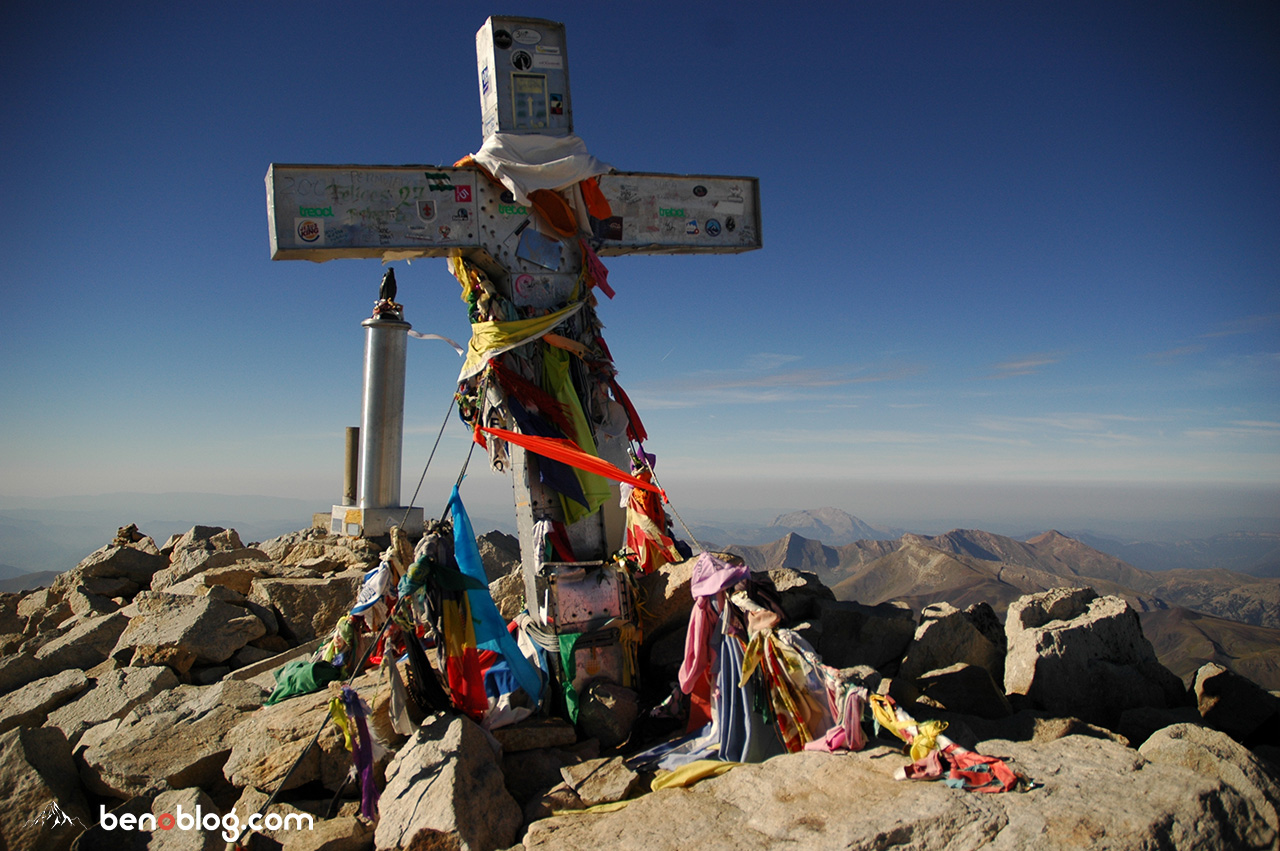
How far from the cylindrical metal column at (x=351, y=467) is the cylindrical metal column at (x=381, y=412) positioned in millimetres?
446

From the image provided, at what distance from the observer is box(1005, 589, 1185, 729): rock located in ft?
14.1

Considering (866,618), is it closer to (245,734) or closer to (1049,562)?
(245,734)

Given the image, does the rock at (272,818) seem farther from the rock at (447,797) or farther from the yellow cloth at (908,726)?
the yellow cloth at (908,726)

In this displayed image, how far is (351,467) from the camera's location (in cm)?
995

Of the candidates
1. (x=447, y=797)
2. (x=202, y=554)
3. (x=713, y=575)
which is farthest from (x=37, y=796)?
(x=202, y=554)

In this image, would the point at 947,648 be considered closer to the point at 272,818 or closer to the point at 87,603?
the point at 272,818

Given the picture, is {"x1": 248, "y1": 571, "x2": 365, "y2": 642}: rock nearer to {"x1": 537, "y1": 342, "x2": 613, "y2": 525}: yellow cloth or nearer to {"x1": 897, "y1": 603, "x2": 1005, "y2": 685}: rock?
{"x1": 537, "y1": 342, "x2": 613, "y2": 525}: yellow cloth

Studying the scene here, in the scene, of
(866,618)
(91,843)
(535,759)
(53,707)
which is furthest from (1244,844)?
(53,707)

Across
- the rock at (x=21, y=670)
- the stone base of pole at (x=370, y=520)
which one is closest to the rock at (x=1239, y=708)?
the stone base of pole at (x=370, y=520)

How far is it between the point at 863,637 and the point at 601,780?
237 centimetres

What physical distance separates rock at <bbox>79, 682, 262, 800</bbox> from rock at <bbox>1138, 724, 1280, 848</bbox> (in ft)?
16.6

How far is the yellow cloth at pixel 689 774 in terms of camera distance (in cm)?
360

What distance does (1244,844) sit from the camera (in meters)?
2.46

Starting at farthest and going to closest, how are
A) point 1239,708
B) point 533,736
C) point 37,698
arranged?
1. point 37,698
2. point 533,736
3. point 1239,708
